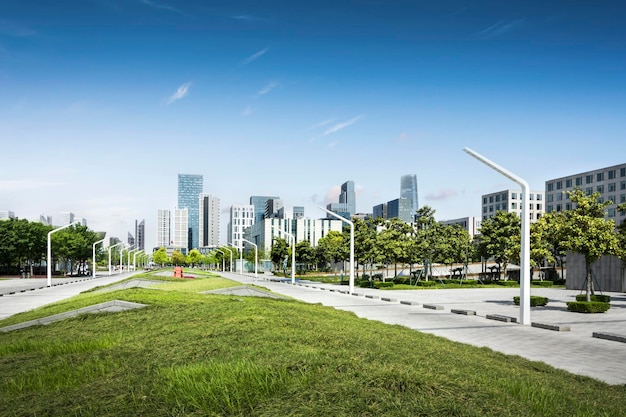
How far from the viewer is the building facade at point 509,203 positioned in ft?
395

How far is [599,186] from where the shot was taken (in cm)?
9512

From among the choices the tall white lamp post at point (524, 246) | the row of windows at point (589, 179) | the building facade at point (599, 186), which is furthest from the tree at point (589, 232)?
the row of windows at point (589, 179)

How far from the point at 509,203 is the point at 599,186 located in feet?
85.9

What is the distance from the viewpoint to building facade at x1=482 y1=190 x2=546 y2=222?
120 meters

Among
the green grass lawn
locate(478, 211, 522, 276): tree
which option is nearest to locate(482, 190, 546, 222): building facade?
locate(478, 211, 522, 276): tree

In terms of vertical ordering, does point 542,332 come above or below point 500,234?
below

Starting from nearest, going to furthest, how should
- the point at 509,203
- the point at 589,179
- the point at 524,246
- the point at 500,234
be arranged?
the point at 524,246, the point at 500,234, the point at 589,179, the point at 509,203

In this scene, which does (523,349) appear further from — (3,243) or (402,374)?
(3,243)

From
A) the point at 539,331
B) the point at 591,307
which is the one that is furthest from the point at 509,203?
the point at 539,331

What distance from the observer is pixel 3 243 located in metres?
63.6

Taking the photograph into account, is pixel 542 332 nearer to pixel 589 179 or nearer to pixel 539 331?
pixel 539 331

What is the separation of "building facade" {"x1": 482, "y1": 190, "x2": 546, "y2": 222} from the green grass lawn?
4565 inches

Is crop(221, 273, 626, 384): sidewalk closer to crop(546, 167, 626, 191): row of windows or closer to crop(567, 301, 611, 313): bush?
crop(567, 301, 611, 313): bush

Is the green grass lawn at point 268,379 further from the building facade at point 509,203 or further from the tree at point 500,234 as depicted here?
the building facade at point 509,203
